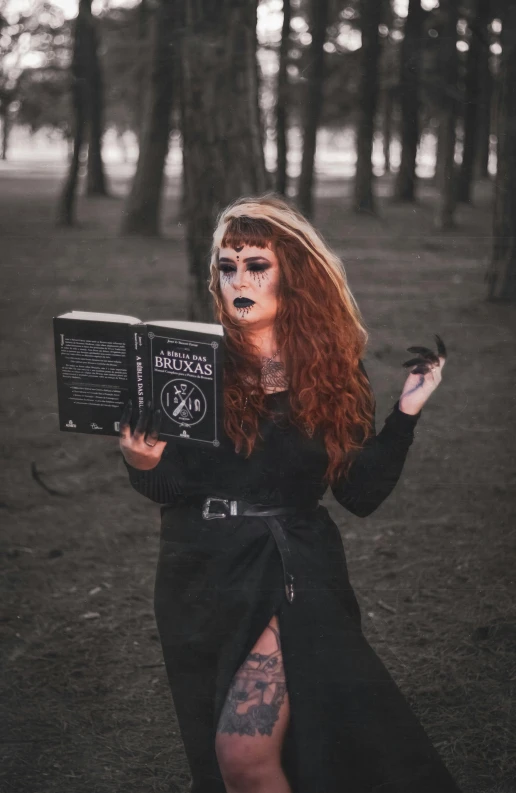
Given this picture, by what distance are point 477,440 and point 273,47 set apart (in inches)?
107

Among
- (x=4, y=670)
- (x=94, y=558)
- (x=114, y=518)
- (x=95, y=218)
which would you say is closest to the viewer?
(x=4, y=670)

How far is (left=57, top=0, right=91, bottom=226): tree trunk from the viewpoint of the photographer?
5.30 m

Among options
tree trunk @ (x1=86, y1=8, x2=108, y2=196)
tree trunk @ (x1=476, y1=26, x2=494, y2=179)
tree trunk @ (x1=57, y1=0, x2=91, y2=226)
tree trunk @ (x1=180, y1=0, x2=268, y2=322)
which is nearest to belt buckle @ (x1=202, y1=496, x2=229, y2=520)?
tree trunk @ (x1=180, y1=0, x2=268, y2=322)

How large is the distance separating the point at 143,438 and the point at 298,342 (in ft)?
1.44

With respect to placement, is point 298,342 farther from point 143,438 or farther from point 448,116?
point 448,116

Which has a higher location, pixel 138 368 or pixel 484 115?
pixel 484 115

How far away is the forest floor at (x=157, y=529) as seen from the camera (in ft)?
9.33

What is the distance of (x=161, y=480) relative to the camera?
204 centimetres

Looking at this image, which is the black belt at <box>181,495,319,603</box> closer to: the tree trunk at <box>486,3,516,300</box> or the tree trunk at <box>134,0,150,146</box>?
the tree trunk at <box>486,3,516,300</box>

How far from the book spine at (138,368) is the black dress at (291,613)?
7.2 inches

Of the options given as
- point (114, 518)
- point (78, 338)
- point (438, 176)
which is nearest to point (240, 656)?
point (78, 338)

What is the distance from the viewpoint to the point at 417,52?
4238 millimetres

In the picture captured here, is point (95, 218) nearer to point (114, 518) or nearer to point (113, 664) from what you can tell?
point (114, 518)

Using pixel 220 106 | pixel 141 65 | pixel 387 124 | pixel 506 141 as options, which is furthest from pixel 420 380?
pixel 141 65
